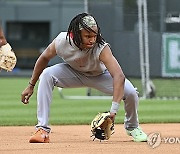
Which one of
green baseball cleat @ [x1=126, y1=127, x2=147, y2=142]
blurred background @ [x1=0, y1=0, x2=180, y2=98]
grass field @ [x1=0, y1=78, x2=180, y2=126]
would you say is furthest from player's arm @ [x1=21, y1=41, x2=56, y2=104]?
blurred background @ [x1=0, y1=0, x2=180, y2=98]

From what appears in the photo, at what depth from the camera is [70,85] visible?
314 inches

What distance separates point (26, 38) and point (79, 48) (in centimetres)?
3210

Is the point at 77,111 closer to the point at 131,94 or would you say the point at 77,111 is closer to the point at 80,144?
the point at 131,94

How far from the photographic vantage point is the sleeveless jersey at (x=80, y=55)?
7.54 meters

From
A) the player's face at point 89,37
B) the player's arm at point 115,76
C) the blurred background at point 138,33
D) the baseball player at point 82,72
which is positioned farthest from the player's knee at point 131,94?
the blurred background at point 138,33

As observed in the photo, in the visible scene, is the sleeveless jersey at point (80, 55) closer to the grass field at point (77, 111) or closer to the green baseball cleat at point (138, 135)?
the green baseball cleat at point (138, 135)

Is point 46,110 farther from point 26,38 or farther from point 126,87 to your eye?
point 26,38

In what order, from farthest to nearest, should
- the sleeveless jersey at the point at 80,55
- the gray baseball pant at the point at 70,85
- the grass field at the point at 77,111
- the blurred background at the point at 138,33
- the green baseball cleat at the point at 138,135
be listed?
the blurred background at the point at 138,33 < the grass field at the point at 77,111 < the green baseball cleat at the point at 138,135 < the gray baseball pant at the point at 70,85 < the sleeveless jersey at the point at 80,55

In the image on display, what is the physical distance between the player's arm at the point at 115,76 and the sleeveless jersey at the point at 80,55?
3.2 inches

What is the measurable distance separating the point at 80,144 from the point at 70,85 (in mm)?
841

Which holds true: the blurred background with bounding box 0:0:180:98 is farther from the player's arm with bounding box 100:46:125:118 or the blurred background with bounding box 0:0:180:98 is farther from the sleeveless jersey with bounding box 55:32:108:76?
the player's arm with bounding box 100:46:125:118

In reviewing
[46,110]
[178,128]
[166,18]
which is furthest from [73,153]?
[166,18]

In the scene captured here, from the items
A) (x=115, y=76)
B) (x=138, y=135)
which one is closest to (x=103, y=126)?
(x=115, y=76)

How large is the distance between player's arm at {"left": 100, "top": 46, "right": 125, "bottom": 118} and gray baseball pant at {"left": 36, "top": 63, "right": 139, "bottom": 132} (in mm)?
358
